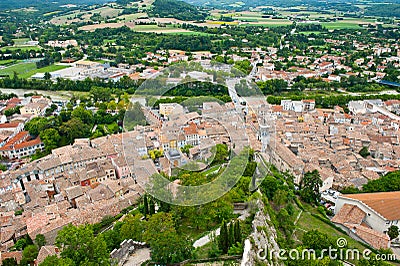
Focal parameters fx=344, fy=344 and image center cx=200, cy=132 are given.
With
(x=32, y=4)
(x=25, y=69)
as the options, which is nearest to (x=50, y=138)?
(x=25, y=69)

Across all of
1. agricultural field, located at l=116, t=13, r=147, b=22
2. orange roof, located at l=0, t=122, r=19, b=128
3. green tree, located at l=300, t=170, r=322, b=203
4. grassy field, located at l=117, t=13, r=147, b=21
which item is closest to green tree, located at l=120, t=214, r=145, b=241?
green tree, located at l=300, t=170, r=322, b=203

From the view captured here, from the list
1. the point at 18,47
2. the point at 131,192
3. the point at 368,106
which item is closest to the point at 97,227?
the point at 131,192

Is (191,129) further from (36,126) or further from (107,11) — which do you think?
(107,11)

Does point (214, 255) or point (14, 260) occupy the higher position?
point (214, 255)

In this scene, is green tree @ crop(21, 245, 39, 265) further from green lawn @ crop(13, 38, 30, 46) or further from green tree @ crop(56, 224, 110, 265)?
green lawn @ crop(13, 38, 30, 46)

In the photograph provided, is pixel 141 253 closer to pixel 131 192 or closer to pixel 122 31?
pixel 131 192

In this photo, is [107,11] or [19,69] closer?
[19,69]
